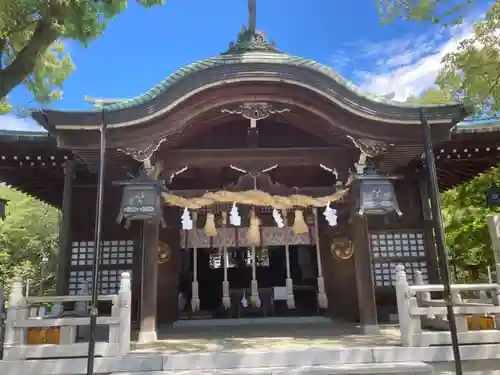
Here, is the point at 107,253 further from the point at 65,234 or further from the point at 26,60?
the point at 26,60

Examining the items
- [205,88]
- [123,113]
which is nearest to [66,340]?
[123,113]

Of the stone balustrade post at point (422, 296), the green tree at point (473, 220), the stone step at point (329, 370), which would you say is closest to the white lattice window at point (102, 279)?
the stone step at point (329, 370)

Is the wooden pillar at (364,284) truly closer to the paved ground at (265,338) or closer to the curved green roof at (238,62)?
the paved ground at (265,338)

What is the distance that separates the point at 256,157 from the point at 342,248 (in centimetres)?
367

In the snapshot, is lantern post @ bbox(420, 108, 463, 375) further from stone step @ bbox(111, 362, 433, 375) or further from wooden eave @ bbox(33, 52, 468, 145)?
wooden eave @ bbox(33, 52, 468, 145)

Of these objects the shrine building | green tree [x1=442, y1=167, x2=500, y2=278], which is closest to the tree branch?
the shrine building

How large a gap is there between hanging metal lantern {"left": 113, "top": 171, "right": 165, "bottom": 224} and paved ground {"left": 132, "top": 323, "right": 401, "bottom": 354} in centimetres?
243

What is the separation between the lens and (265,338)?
807 cm

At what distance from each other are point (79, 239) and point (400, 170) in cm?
835

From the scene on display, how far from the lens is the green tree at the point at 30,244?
69.3ft

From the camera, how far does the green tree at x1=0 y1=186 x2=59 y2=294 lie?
831 inches

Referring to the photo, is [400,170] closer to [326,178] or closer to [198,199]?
[326,178]

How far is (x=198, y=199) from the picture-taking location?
856cm

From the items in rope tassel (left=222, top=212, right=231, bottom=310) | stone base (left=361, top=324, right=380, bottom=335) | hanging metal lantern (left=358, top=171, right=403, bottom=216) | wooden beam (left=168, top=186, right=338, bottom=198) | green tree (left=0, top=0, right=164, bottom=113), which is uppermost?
green tree (left=0, top=0, right=164, bottom=113)
